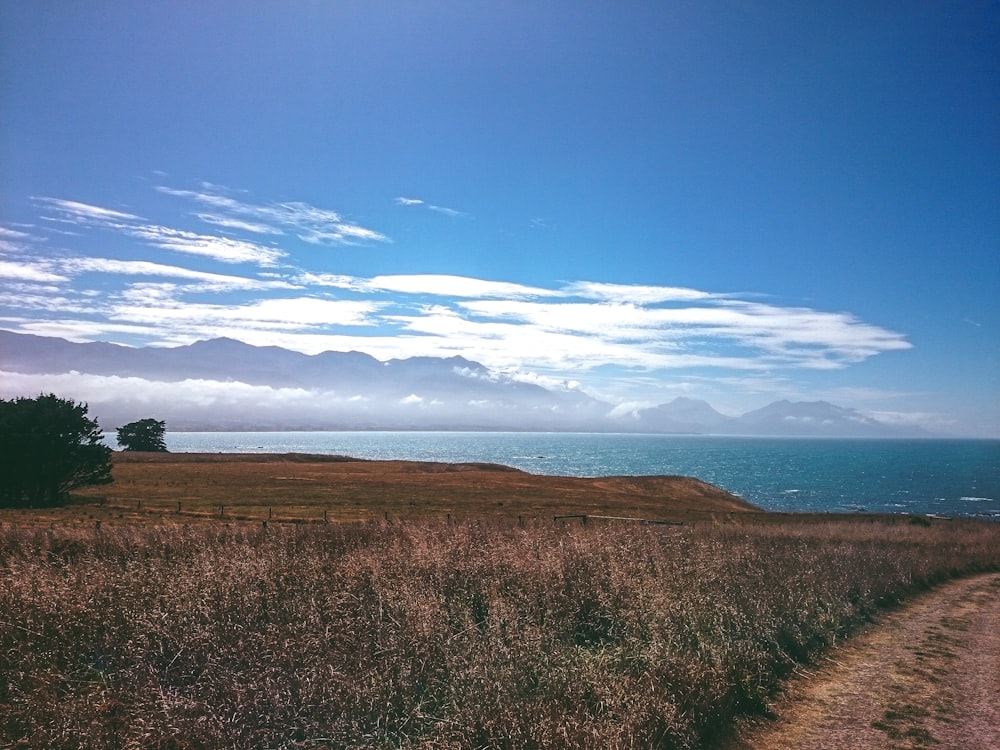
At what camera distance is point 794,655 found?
11.9m

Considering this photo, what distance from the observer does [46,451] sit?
45.2 metres

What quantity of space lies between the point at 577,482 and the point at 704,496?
15.6 m

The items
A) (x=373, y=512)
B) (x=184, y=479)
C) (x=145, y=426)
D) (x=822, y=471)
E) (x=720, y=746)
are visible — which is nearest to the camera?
(x=720, y=746)

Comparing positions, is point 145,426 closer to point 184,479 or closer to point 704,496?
point 184,479

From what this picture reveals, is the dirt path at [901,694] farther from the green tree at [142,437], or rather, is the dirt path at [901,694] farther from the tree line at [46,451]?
the green tree at [142,437]

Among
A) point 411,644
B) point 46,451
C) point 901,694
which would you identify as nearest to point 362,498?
point 46,451

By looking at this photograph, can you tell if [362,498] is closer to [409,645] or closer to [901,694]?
[409,645]

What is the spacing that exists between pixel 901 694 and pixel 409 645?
8.16 meters

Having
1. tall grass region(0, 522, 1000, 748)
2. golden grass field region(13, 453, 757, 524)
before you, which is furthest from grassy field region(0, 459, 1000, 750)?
golden grass field region(13, 453, 757, 524)

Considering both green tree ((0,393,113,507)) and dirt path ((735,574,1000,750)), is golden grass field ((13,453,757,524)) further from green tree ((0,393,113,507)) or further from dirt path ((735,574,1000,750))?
dirt path ((735,574,1000,750))

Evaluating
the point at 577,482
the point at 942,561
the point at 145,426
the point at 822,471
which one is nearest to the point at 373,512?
the point at 942,561

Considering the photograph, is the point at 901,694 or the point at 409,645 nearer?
the point at 409,645

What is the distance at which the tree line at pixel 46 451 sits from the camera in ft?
143

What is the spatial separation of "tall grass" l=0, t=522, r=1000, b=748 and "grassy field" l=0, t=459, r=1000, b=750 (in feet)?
0.12
